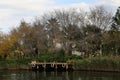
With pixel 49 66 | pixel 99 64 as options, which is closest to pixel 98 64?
pixel 99 64

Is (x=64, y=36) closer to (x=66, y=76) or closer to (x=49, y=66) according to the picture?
(x=49, y=66)

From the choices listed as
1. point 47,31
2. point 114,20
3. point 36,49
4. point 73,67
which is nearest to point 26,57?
point 36,49

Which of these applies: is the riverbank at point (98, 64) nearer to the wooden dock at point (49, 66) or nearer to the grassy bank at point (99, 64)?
the grassy bank at point (99, 64)

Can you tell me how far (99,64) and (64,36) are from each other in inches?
633

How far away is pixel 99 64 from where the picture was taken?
197 ft

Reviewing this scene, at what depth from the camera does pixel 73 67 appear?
64.9m

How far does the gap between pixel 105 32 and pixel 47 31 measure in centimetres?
1472

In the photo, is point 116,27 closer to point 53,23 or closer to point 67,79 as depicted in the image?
point 53,23

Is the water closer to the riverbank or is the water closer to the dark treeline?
the riverbank

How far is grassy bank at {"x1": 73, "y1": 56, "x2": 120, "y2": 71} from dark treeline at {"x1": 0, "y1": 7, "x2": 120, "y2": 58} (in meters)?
7.04

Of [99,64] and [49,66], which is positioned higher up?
[99,64]

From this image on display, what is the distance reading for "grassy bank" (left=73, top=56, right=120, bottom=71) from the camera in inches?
2267

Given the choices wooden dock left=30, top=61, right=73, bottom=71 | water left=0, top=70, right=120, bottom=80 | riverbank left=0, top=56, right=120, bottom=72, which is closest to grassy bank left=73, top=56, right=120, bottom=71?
riverbank left=0, top=56, right=120, bottom=72

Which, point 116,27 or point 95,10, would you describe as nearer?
point 116,27
